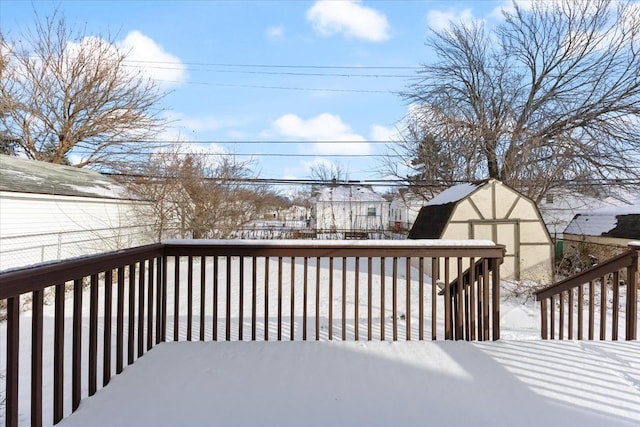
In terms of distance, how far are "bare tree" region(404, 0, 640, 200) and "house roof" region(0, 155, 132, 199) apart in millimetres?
11475

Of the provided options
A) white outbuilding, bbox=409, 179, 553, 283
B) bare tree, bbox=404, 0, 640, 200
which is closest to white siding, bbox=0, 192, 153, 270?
white outbuilding, bbox=409, 179, 553, 283

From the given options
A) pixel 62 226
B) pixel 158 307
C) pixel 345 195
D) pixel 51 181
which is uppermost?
pixel 345 195

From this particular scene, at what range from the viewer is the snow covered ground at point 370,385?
1690 mm

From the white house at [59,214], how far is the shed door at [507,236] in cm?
982

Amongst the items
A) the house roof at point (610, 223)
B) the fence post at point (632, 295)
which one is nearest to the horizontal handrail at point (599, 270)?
the fence post at point (632, 295)

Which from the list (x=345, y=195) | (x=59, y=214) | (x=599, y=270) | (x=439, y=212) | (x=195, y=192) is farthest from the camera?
(x=345, y=195)

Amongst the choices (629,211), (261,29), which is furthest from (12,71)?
(629,211)

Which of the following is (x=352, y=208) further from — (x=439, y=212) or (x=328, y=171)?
(x=439, y=212)

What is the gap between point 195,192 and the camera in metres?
10.9

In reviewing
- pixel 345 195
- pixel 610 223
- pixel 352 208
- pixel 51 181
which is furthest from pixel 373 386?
pixel 345 195

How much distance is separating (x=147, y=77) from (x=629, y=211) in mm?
18240

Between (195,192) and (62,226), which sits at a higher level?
(195,192)

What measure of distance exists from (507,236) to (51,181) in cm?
1198

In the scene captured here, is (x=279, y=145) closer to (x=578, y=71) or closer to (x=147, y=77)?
(x=147, y=77)
